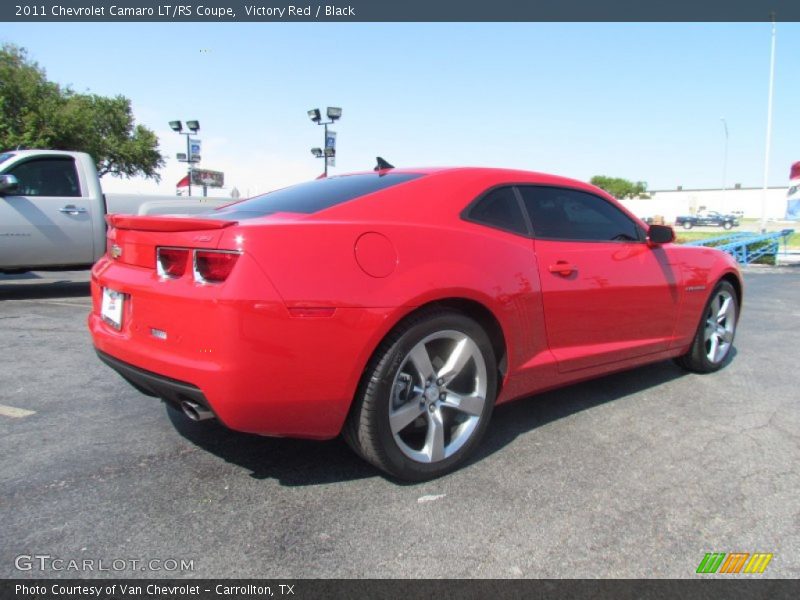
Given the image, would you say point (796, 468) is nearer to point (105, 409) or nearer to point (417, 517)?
point (417, 517)

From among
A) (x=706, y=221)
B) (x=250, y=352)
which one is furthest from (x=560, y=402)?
(x=706, y=221)

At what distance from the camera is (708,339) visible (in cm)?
451

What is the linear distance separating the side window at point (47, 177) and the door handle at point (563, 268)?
7270 mm

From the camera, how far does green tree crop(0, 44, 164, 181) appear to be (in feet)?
84.5

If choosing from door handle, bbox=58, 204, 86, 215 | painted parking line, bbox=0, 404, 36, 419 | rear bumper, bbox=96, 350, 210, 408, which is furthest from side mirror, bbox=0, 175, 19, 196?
rear bumper, bbox=96, 350, 210, 408

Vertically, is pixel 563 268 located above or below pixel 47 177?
below

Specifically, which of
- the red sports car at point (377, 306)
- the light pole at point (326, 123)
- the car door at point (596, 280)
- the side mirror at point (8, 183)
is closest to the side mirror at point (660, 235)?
the car door at point (596, 280)

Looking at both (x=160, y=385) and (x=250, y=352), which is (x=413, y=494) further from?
(x=160, y=385)

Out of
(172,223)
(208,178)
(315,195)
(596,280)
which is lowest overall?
(596,280)

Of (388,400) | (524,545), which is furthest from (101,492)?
(524,545)

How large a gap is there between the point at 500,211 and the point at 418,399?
3.67 ft

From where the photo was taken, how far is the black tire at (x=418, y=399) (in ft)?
8.04

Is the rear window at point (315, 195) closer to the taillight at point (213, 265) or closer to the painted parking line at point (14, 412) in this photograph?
the taillight at point (213, 265)

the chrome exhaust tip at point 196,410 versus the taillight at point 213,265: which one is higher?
the taillight at point 213,265
